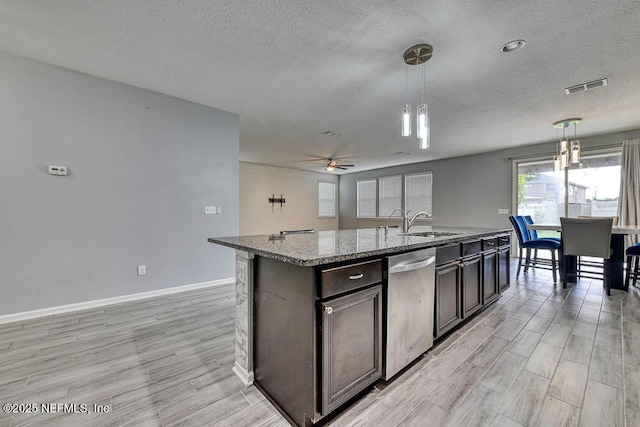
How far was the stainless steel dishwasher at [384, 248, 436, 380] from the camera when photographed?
1.63m

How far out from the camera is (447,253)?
2.17 meters

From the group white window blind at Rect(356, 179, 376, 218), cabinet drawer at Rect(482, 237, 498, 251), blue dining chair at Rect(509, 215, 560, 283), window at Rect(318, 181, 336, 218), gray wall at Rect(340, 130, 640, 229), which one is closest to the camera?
cabinet drawer at Rect(482, 237, 498, 251)

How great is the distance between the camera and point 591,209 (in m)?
5.21

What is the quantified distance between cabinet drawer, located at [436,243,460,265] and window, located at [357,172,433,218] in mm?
5772

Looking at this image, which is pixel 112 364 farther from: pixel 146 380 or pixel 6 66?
pixel 6 66

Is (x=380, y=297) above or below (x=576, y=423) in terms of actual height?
above

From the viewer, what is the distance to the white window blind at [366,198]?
9.26 metres

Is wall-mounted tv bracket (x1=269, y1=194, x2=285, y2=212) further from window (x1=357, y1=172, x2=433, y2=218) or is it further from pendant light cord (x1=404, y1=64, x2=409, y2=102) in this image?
pendant light cord (x1=404, y1=64, x2=409, y2=102)

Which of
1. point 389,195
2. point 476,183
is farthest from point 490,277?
point 389,195

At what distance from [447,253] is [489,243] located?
104 cm

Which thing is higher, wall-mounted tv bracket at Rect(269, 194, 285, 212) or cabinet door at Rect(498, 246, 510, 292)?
wall-mounted tv bracket at Rect(269, 194, 285, 212)

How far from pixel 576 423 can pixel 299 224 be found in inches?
314

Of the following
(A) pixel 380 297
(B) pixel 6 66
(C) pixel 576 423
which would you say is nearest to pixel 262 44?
(A) pixel 380 297

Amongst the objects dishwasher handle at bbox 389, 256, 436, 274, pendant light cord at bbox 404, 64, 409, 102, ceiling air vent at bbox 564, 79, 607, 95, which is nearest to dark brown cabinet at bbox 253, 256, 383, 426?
dishwasher handle at bbox 389, 256, 436, 274
